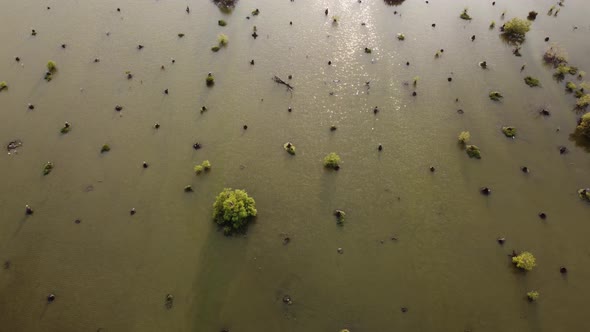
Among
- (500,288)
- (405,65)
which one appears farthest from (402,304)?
(405,65)

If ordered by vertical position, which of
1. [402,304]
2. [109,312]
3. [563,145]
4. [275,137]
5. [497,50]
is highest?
[497,50]

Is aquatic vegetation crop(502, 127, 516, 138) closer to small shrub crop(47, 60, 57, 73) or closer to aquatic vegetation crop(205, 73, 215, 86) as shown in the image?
aquatic vegetation crop(205, 73, 215, 86)

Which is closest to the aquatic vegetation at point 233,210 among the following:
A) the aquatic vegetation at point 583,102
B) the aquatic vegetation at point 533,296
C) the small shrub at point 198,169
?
the small shrub at point 198,169

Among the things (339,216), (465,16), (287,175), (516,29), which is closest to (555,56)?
(516,29)

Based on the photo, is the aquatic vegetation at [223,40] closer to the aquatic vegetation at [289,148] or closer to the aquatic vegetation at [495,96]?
the aquatic vegetation at [289,148]

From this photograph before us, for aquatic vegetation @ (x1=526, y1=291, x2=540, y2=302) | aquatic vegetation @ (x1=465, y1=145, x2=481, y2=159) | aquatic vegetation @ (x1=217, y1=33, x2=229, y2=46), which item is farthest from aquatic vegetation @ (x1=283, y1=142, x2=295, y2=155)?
aquatic vegetation @ (x1=526, y1=291, x2=540, y2=302)

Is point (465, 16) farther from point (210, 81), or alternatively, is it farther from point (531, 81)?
point (210, 81)

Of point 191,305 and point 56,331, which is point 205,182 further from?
point 56,331
